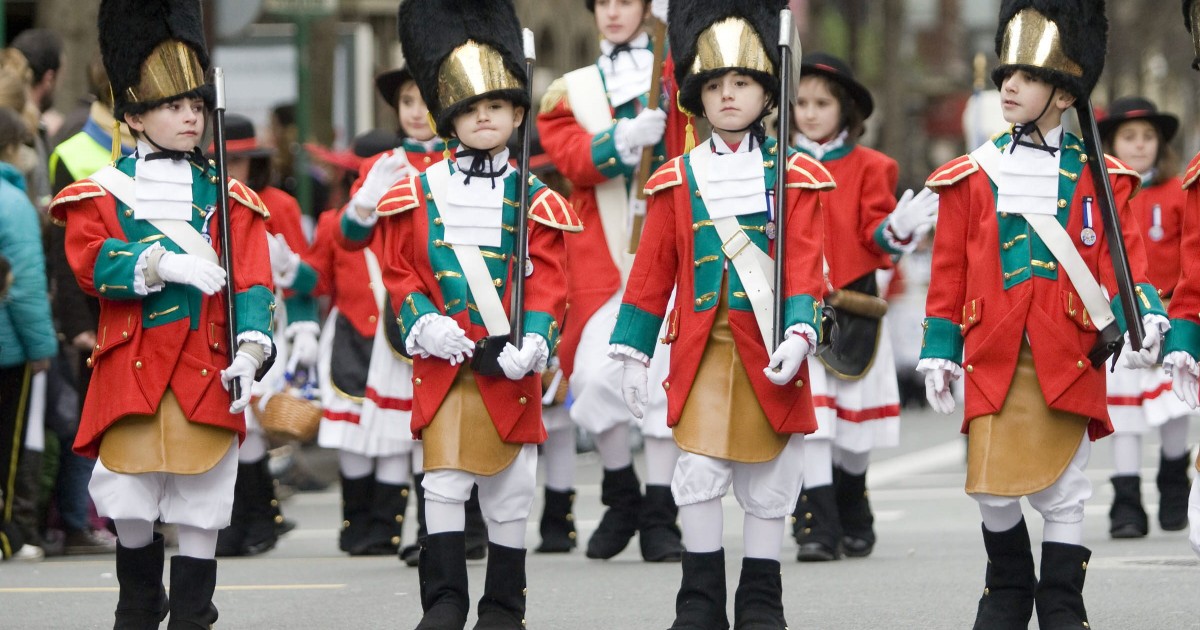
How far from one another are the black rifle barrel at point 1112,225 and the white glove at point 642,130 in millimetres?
2717

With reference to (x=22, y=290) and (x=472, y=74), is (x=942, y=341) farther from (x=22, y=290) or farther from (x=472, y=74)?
(x=22, y=290)

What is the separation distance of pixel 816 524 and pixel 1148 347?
3277mm

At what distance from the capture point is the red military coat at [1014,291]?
7.33 metres

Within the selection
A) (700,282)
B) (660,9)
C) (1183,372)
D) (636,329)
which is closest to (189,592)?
(636,329)

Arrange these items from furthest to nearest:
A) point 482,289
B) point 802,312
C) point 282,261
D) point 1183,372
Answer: point 282,261 < point 482,289 < point 802,312 < point 1183,372

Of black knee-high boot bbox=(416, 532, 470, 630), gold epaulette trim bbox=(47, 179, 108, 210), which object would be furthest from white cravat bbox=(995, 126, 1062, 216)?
gold epaulette trim bbox=(47, 179, 108, 210)

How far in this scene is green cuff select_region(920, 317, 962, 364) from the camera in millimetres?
7496

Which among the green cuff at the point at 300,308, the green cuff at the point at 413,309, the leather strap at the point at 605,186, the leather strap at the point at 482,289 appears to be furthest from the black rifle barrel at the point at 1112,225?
the green cuff at the point at 300,308

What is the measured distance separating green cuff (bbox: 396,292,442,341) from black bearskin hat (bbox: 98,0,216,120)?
934 mm

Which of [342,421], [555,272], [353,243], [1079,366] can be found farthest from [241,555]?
[1079,366]

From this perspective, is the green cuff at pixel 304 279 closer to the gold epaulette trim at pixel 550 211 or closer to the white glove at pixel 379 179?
the white glove at pixel 379 179

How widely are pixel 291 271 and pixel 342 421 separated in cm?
77

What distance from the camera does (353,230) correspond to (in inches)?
394

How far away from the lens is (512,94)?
309 inches
